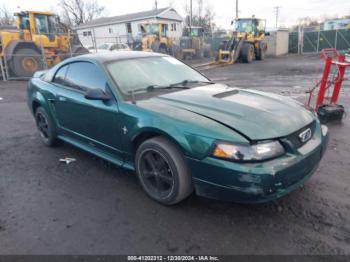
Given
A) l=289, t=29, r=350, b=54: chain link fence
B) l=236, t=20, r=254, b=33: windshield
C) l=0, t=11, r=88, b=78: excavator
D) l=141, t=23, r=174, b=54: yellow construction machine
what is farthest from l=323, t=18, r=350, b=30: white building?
l=0, t=11, r=88, b=78: excavator

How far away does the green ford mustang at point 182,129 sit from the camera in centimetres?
221

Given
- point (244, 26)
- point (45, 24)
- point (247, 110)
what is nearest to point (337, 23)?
point (244, 26)

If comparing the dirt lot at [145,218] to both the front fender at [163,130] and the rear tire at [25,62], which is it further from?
the rear tire at [25,62]

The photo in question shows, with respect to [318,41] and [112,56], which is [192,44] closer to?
[318,41]

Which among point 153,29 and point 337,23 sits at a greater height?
point 337,23

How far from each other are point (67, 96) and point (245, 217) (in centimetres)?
271

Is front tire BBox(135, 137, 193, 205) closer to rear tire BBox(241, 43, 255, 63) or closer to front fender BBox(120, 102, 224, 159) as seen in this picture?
front fender BBox(120, 102, 224, 159)

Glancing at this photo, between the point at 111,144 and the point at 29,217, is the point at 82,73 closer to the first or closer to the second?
the point at 111,144

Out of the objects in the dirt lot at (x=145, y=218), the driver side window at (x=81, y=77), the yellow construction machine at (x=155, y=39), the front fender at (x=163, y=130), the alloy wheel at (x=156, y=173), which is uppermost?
the yellow construction machine at (x=155, y=39)

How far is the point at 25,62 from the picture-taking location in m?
13.7

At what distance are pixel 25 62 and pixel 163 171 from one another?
1386cm

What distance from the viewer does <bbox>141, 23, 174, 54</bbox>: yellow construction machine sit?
21609 mm

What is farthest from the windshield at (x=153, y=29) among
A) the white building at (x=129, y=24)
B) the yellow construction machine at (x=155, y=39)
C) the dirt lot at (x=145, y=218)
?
the dirt lot at (x=145, y=218)

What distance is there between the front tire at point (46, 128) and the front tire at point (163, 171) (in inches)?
80.8
